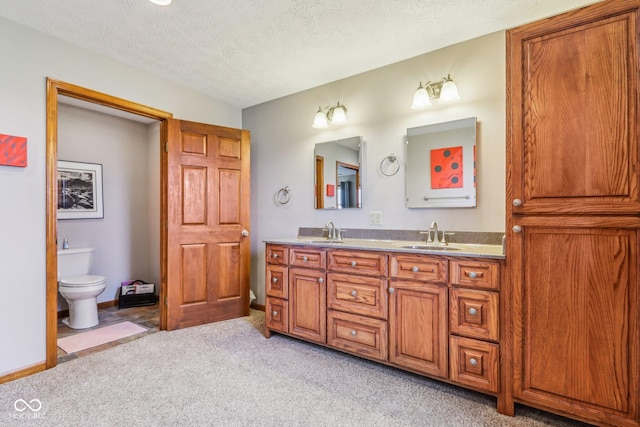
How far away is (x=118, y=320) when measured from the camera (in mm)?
3305

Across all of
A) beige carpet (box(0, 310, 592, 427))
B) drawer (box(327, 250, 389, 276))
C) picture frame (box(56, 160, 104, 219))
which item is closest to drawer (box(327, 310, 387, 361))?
beige carpet (box(0, 310, 592, 427))

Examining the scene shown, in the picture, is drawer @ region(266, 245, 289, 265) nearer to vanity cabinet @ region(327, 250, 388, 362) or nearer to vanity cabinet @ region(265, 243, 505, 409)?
vanity cabinet @ region(265, 243, 505, 409)

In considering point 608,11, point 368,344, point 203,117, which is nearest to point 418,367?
point 368,344

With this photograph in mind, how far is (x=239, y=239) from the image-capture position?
3.36 meters

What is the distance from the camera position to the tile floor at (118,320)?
8.18 feet

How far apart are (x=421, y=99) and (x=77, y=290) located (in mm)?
3510

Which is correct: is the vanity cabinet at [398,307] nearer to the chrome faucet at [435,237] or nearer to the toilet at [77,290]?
the chrome faucet at [435,237]

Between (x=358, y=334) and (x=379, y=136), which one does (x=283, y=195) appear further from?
(x=358, y=334)

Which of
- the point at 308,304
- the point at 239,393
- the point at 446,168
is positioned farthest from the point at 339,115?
the point at 239,393

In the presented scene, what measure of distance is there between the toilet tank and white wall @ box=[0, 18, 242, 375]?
1283 millimetres

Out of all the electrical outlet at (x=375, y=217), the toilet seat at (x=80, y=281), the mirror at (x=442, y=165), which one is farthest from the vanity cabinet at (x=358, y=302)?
the toilet seat at (x=80, y=281)

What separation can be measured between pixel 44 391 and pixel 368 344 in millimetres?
2032

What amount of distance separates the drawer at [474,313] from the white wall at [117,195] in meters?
3.70

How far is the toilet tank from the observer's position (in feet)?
10.8
